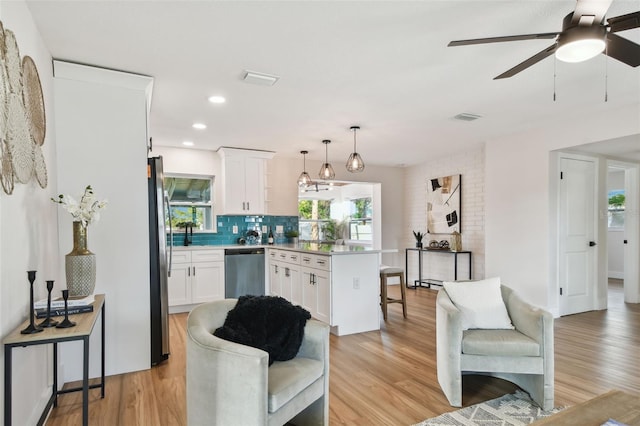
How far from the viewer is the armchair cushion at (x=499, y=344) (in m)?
2.31

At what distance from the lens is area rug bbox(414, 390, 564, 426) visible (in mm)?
2166

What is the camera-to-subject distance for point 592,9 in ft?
5.57

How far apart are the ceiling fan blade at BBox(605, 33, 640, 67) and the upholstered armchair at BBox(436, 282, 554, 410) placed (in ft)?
5.21

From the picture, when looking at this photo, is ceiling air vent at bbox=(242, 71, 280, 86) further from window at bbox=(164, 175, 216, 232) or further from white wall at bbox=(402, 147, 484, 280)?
white wall at bbox=(402, 147, 484, 280)

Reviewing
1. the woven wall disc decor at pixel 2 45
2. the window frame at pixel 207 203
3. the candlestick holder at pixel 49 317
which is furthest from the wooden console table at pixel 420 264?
the woven wall disc decor at pixel 2 45

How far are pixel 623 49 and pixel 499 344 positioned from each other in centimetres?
186

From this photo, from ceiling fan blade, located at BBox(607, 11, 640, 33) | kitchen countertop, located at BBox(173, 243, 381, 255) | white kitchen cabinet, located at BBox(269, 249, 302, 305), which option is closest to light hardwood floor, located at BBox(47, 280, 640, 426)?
kitchen countertop, located at BBox(173, 243, 381, 255)

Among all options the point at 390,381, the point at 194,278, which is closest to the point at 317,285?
the point at 390,381

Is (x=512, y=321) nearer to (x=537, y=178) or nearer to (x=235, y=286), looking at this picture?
(x=537, y=178)

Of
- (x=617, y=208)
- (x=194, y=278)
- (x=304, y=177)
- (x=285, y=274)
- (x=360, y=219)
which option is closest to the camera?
(x=285, y=274)

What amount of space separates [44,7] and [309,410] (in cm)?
277

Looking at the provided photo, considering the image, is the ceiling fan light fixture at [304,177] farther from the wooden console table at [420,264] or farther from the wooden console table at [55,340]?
the wooden console table at [55,340]

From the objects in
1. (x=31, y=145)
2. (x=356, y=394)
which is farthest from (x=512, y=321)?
(x=31, y=145)

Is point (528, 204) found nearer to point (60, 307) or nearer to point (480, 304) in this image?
point (480, 304)
